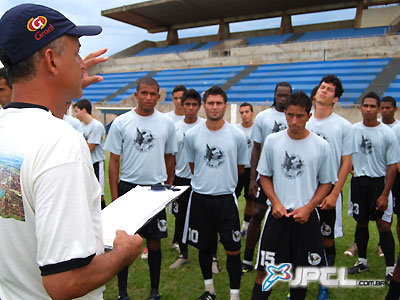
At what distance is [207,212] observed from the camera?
12.3 ft

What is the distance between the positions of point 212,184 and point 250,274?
1.46 meters

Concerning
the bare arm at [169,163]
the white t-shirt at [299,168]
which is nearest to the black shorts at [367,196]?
the white t-shirt at [299,168]

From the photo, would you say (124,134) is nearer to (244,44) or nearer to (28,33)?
(28,33)

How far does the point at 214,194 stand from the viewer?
374cm

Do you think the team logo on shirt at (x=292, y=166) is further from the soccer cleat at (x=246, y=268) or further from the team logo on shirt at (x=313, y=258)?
the soccer cleat at (x=246, y=268)

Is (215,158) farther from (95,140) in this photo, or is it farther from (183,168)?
(95,140)

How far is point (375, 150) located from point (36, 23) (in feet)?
15.1

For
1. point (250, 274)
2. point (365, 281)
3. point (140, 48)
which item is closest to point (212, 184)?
point (250, 274)

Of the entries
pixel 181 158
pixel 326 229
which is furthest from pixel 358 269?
pixel 181 158

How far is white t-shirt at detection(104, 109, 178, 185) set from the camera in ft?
12.7

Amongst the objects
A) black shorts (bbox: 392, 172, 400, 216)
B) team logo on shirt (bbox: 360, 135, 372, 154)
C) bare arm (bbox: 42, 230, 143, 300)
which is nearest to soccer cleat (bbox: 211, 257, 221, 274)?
team logo on shirt (bbox: 360, 135, 372, 154)

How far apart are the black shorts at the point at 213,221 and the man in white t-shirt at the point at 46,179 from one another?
251 cm

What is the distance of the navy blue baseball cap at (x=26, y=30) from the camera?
3.58 feet

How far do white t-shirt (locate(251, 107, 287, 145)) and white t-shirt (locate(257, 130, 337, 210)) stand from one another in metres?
1.55
